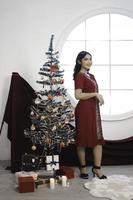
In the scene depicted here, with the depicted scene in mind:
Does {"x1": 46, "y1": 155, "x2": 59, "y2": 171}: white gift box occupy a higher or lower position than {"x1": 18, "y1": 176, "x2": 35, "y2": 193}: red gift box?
higher

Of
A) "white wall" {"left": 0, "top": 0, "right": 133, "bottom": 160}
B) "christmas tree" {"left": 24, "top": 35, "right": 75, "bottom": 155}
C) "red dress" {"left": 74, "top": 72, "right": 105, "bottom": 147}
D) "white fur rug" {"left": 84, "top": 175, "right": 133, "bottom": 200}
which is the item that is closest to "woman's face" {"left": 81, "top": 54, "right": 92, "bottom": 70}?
"red dress" {"left": 74, "top": 72, "right": 105, "bottom": 147}

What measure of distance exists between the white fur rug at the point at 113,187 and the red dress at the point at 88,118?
423 millimetres

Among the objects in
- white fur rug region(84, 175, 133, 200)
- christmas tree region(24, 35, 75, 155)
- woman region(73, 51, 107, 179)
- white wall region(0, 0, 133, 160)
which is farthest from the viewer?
white wall region(0, 0, 133, 160)

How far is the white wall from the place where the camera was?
448 cm

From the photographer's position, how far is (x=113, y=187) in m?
3.31

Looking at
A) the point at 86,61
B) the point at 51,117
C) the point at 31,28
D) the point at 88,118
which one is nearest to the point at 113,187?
the point at 88,118

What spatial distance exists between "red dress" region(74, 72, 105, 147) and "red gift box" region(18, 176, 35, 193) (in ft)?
2.44

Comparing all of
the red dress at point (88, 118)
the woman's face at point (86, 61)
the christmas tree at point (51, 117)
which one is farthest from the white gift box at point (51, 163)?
the woman's face at point (86, 61)

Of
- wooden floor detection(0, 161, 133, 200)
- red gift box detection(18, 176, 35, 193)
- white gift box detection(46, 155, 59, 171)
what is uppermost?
white gift box detection(46, 155, 59, 171)

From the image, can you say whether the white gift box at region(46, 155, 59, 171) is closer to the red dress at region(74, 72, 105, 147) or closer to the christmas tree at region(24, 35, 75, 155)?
the christmas tree at region(24, 35, 75, 155)

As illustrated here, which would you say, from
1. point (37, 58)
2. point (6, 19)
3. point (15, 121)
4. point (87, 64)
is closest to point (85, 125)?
point (87, 64)

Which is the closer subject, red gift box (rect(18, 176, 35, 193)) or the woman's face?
red gift box (rect(18, 176, 35, 193))

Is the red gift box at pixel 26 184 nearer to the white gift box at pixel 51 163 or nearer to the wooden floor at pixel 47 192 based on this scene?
the wooden floor at pixel 47 192

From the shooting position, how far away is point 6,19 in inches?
176
